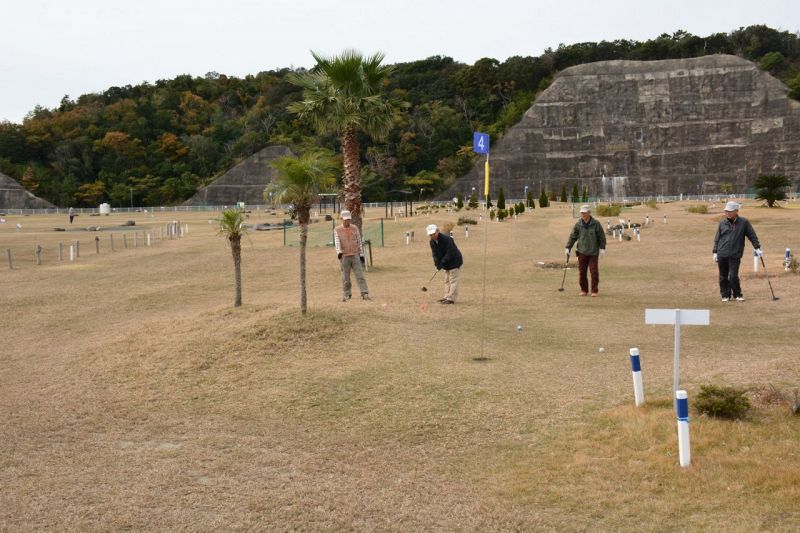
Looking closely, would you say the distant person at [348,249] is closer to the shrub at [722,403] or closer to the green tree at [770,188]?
the shrub at [722,403]

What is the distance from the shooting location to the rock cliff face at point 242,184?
112 meters

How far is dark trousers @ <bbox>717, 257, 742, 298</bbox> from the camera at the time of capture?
52.7 ft

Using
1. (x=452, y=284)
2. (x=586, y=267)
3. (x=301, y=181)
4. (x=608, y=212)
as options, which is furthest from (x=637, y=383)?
(x=608, y=212)

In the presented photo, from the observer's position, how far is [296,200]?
15.6 meters

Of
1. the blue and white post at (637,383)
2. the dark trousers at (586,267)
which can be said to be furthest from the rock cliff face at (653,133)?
the blue and white post at (637,383)

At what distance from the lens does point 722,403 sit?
769 centimetres

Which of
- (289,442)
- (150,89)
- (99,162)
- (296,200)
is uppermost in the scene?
(150,89)

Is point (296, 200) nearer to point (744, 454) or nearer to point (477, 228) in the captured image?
point (744, 454)

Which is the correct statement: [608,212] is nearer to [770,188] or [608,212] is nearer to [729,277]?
[770,188]

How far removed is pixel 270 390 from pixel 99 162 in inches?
4574

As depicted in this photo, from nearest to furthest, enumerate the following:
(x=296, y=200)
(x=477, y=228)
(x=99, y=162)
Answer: (x=296, y=200) → (x=477, y=228) → (x=99, y=162)

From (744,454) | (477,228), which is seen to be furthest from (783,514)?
(477,228)

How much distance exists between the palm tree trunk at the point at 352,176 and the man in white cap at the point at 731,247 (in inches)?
469

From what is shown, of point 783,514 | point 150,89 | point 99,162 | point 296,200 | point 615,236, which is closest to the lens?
point 783,514
